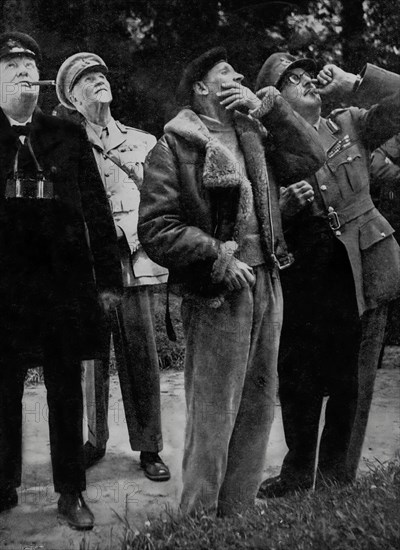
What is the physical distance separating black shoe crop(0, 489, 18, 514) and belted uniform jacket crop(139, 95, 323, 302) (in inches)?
47.5

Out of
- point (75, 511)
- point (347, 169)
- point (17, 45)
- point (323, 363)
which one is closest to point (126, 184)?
point (17, 45)

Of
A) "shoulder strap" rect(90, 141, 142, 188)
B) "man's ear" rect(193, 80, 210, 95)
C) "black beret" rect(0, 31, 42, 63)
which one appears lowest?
"shoulder strap" rect(90, 141, 142, 188)

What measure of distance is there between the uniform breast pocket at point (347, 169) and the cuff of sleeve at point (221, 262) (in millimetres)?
953

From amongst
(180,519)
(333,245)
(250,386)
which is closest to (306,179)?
(333,245)

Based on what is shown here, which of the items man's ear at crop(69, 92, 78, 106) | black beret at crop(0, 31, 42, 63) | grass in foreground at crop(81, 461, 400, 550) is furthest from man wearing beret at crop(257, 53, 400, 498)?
black beret at crop(0, 31, 42, 63)

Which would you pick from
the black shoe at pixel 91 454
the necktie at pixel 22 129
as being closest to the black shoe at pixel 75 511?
the black shoe at pixel 91 454

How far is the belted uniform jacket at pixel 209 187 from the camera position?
3.62m

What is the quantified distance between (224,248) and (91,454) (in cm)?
135

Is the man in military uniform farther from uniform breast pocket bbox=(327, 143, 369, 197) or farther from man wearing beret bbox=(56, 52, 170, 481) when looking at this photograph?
man wearing beret bbox=(56, 52, 170, 481)

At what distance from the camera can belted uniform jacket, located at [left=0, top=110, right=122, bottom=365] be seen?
385cm

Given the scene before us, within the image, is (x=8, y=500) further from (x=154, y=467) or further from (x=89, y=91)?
(x=89, y=91)

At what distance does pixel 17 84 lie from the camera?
3.84m

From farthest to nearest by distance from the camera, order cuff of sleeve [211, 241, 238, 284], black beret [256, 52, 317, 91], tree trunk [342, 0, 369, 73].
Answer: tree trunk [342, 0, 369, 73], black beret [256, 52, 317, 91], cuff of sleeve [211, 241, 238, 284]

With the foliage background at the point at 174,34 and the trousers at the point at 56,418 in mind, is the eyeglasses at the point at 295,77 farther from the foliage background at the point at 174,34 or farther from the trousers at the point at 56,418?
the trousers at the point at 56,418
